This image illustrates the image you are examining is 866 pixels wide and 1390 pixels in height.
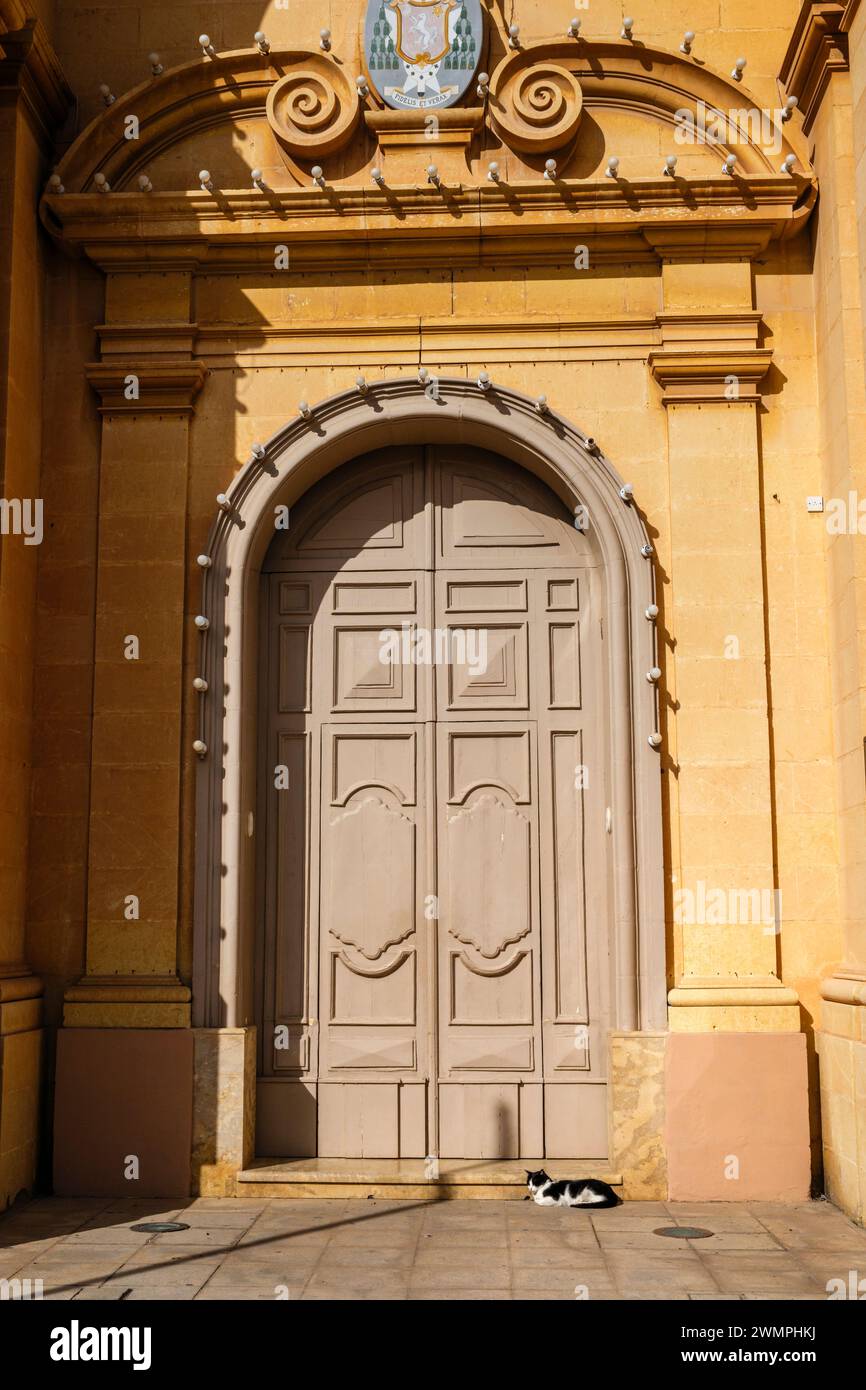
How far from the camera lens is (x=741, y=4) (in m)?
9.36

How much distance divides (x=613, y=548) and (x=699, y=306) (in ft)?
5.32

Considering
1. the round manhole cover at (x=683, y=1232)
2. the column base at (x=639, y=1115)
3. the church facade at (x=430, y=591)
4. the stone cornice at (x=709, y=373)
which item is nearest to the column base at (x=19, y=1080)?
the church facade at (x=430, y=591)

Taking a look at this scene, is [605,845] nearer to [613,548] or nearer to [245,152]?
[613,548]

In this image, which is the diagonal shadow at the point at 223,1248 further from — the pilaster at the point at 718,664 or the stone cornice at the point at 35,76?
the stone cornice at the point at 35,76

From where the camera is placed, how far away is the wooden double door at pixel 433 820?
8688 mm

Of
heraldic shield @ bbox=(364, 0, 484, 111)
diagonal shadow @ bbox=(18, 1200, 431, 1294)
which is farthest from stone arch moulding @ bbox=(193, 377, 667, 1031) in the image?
heraldic shield @ bbox=(364, 0, 484, 111)

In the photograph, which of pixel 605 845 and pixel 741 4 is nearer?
pixel 605 845

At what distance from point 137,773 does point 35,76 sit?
13.8ft

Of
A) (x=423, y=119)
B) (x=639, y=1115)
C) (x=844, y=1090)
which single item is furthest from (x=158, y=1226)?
(x=423, y=119)

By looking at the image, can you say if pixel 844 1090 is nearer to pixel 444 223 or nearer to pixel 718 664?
pixel 718 664

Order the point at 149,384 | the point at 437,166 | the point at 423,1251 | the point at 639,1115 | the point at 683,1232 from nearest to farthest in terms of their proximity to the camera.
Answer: the point at 423,1251 < the point at 683,1232 < the point at 639,1115 < the point at 149,384 < the point at 437,166

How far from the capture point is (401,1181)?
8.23m

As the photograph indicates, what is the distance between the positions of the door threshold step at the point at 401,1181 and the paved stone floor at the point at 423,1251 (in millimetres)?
113

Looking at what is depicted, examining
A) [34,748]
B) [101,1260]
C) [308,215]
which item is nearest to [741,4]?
[308,215]
